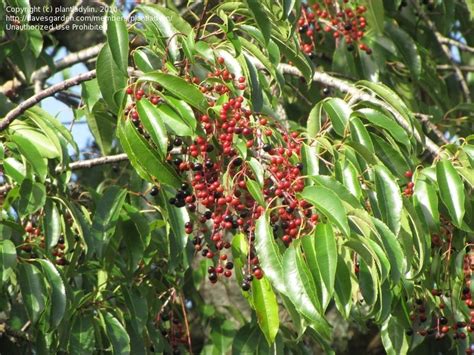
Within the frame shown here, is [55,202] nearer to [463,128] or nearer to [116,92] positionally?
[116,92]

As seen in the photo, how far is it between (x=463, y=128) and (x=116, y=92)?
1724 mm

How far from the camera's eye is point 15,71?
154 inches

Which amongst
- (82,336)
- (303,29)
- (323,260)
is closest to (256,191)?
(323,260)

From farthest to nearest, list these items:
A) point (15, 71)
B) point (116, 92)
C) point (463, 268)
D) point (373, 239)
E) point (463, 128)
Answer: point (15, 71) < point (463, 128) < point (463, 268) < point (116, 92) < point (373, 239)

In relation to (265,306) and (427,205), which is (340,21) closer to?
(427,205)

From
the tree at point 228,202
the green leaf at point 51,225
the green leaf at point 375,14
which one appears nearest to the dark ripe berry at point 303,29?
the tree at point 228,202

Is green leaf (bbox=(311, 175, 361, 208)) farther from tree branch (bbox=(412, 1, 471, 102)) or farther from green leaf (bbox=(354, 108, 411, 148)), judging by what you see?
tree branch (bbox=(412, 1, 471, 102))

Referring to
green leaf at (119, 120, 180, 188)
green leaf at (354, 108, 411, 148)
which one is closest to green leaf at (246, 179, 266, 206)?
green leaf at (119, 120, 180, 188)

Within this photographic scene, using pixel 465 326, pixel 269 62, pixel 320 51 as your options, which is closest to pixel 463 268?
pixel 465 326

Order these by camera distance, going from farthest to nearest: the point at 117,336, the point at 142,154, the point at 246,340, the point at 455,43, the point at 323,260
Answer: the point at 455,43, the point at 246,340, the point at 117,336, the point at 142,154, the point at 323,260

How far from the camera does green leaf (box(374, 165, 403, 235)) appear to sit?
225 cm

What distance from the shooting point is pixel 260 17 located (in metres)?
2.35

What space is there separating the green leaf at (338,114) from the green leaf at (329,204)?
0.53 m

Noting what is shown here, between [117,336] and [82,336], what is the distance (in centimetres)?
9
